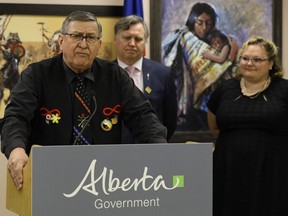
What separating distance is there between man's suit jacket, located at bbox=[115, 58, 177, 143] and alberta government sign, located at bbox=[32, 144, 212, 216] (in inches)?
66.9

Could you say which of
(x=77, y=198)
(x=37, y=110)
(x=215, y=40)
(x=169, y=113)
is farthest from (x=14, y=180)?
(x=215, y=40)

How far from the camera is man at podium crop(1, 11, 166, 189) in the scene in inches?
96.3

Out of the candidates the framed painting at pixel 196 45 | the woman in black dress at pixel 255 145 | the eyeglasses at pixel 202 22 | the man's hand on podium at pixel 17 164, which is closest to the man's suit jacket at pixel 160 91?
the woman in black dress at pixel 255 145

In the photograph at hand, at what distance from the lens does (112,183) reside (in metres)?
1.88

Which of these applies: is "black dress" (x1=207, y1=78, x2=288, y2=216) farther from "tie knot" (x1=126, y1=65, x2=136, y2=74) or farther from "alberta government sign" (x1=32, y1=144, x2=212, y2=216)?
"alberta government sign" (x1=32, y1=144, x2=212, y2=216)

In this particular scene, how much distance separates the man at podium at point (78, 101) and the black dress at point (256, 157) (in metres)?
1.31

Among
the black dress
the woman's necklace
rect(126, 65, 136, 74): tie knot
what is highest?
rect(126, 65, 136, 74): tie knot

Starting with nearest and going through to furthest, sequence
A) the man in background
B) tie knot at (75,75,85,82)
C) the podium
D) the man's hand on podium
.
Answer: the podium, the man's hand on podium, tie knot at (75,75,85,82), the man in background

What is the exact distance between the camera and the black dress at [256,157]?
3723mm

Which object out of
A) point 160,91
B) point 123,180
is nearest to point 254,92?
point 160,91

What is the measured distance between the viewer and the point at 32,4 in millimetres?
4250

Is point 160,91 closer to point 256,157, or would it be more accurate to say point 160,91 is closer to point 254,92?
point 254,92

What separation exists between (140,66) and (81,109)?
124 cm

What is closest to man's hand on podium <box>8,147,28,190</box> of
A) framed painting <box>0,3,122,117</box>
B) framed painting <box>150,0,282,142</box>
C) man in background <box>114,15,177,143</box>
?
man in background <box>114,15,177,143</box>
